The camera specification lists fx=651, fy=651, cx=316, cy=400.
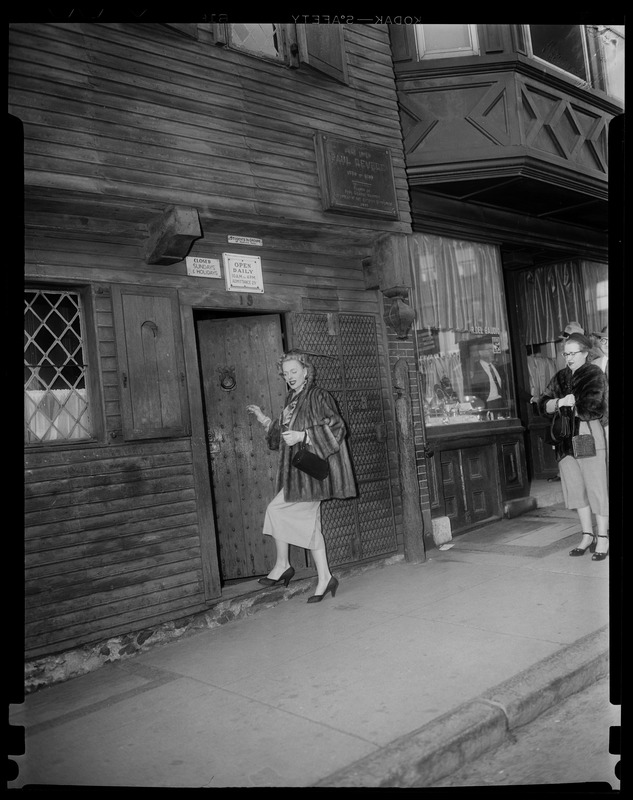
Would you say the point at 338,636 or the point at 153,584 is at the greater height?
the point at 153,584

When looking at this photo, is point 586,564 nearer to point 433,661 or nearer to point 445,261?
point 433,661

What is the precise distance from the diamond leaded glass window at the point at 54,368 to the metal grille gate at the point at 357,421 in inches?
87.5

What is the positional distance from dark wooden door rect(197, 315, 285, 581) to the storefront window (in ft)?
8.21

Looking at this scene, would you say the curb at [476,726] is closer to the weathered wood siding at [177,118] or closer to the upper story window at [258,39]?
the weathered wood siding at [177,118]

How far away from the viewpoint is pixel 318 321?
22.7ft

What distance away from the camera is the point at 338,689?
409 centimetres

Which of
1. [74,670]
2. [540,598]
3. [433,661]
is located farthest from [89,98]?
[540,598]

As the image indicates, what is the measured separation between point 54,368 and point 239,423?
205 cm

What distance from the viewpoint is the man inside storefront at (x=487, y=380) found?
359 inches

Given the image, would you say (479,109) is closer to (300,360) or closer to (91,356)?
(300,360)

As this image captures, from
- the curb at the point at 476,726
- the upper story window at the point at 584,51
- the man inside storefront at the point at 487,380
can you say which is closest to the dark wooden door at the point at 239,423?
the curb at the point at 476,726

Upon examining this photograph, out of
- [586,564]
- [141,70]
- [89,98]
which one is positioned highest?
[141,70]

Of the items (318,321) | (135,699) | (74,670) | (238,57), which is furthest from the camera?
(318,321)

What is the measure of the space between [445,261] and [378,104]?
89.4 inches
